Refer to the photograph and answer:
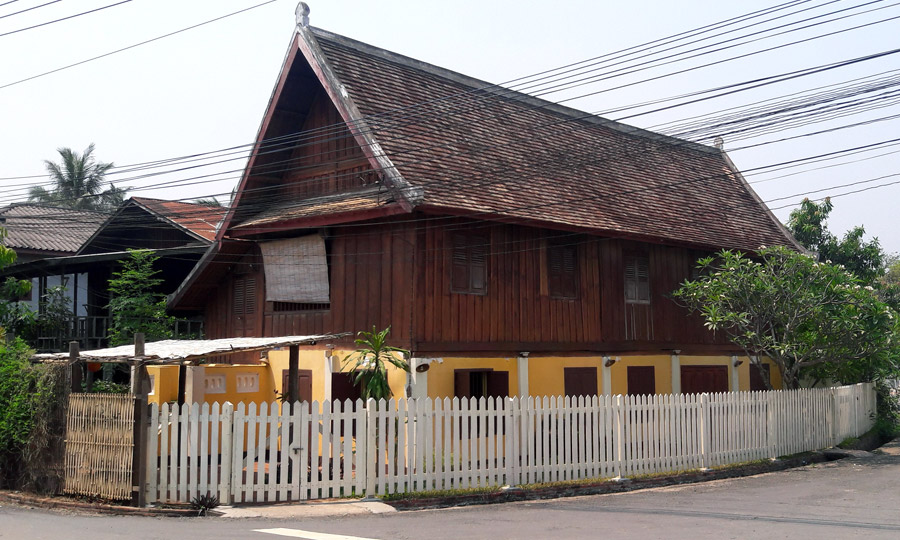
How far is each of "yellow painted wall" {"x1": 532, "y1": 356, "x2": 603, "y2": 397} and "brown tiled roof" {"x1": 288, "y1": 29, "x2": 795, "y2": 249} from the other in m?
2.73

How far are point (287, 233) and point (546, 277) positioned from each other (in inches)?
215

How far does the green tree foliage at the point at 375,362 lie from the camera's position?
1368 cm

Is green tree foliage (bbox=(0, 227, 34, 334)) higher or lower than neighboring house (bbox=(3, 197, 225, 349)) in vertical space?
lower

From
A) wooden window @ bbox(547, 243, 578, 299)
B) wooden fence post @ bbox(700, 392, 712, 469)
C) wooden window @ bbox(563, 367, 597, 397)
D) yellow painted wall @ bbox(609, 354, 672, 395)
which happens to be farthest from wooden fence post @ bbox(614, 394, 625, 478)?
yellow painted wall @ bbox(609, 354, 672, 395)

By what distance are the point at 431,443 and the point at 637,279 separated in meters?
8.90

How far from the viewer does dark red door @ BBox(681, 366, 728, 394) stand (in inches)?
806

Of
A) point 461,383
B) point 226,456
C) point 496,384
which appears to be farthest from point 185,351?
point 496,384

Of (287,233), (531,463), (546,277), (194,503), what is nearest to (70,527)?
(194,503)

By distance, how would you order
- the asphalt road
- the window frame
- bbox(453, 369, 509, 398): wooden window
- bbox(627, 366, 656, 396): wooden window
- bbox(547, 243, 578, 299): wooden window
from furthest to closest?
the window frame < bbox(627, 366, 656, 396): wooden window < bbox(547, 243, 578, 299): wooden window < bbox(453, 369, 509, 398): wooden window < the asphalt road

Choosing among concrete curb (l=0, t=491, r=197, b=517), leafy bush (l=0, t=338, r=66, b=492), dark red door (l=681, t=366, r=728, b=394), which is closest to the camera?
concrete curb (l=0, t=491, r=197, b=517)

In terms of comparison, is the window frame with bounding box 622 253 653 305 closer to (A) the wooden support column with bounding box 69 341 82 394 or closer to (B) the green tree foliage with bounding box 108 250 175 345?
(B) the green tree foliage with bounding box 108 250 175 345

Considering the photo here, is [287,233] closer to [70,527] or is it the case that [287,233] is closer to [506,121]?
[506,121]

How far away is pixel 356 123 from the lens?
15.6 meters

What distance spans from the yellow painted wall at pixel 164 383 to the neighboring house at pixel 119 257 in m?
6.51
